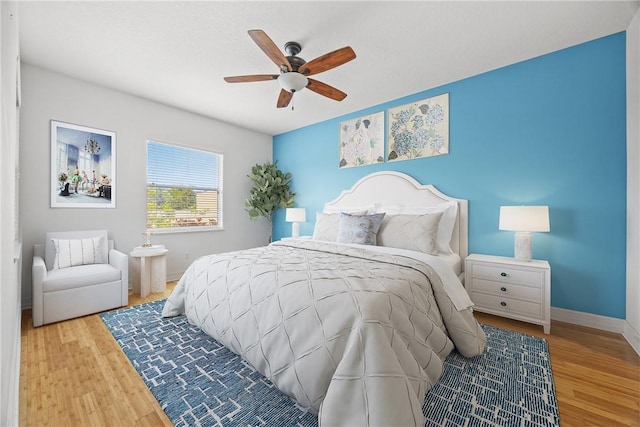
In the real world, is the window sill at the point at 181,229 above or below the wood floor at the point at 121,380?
above

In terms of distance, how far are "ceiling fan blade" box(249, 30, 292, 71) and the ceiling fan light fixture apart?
63mm

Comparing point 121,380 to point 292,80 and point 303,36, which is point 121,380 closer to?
point 292,80

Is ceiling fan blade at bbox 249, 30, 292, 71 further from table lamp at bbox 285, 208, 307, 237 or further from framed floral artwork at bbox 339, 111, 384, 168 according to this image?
table lamp at bbox 285, 208, 307, 237

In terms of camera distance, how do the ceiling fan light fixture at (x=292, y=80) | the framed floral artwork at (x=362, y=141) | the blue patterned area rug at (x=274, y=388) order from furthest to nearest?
the framed floral artwork at (x=362, y=141) → the ceiling fan light fixture at (x=292, y=80) → the blue patterned area rug at (x=274, y=388)

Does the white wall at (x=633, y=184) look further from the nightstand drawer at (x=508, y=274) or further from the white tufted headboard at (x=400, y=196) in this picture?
the white tufted headboard at (x=400, y=196)

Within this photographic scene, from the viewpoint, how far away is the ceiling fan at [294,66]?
2018 mm

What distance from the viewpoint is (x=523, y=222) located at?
247 cm

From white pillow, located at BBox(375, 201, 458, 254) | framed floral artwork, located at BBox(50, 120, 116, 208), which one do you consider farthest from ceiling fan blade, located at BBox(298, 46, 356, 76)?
framed floral artwork, located at BBox(50, 120, 116, 208)

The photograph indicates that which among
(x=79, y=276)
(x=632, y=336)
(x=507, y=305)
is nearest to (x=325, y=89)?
(x=507, y=305)

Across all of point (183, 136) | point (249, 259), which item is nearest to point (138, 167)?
point (183, 136)

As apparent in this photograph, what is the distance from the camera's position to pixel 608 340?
2225 mm

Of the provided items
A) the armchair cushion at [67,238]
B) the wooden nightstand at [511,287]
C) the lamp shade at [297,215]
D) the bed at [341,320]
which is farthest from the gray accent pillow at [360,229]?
the armchair cushion at [67,238]

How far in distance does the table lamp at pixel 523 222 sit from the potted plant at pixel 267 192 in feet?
11.0

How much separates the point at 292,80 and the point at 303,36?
16.1 inches
